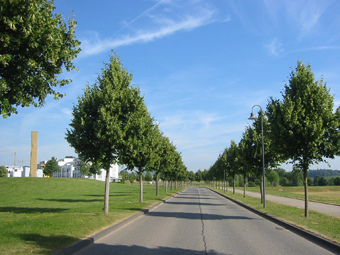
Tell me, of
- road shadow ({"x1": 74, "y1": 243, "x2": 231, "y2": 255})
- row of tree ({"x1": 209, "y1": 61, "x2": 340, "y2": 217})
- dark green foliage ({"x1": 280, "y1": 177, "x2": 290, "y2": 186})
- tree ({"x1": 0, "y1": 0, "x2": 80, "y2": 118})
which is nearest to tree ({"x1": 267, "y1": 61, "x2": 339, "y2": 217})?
row of tree ({"x1": 209, "y1": 61, "x2": 340, "y2": 217})

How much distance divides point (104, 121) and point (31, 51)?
300 inches

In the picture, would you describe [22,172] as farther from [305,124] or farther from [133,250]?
[133,250]

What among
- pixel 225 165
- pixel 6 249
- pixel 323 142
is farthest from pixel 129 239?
pixel 225 165

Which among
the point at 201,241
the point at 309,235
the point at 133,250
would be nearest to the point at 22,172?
the point at 201,241

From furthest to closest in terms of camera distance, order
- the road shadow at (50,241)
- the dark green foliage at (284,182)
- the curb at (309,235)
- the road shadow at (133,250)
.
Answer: the dark green foliage at (284,182) < the curb at (309,235) < the road shadow at (133,250) < the road shadow at (50,241)

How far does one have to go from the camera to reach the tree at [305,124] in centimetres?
1478

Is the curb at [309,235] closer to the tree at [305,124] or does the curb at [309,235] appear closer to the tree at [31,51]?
the tree at [305,124]

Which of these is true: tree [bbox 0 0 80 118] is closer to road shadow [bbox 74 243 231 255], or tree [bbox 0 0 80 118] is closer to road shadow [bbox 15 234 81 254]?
road shadow [bbox 15 234 81 254]

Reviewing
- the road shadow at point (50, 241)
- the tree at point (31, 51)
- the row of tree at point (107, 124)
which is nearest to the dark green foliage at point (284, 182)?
the row of tree at point (107, 124)

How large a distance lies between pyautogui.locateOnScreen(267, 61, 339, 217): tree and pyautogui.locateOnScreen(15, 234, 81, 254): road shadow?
11218mm

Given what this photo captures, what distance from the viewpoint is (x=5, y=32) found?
6039mm

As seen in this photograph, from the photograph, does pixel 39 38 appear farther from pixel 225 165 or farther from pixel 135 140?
pixel 225 165

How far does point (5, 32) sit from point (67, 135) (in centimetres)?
945

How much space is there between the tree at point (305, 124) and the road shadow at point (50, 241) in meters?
11.2
